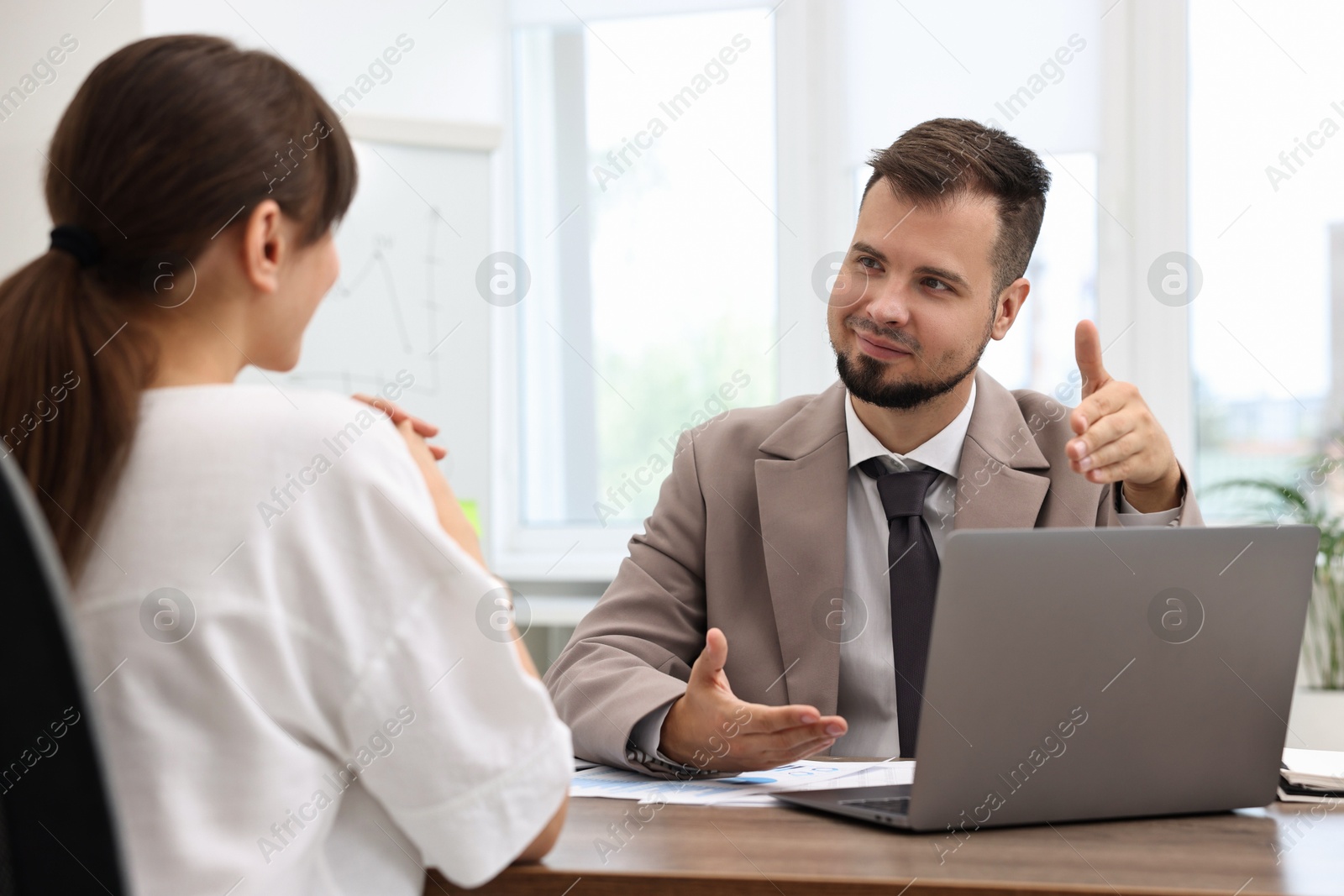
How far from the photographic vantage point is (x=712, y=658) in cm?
117

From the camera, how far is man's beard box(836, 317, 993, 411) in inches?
66.9

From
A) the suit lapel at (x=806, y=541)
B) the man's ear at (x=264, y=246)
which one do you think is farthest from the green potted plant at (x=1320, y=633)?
the man's ear at (x=264, y=246)

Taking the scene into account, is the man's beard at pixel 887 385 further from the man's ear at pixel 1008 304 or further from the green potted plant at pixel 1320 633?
the green potted plant at pixel 1320 633

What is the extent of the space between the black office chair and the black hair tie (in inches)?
12.0

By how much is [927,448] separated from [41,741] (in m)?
1.34

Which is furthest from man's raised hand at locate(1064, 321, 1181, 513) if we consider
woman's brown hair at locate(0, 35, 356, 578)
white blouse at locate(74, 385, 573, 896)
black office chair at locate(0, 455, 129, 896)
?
black office chair at locate(0, 455, 129, 896)

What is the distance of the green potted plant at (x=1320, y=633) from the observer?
2740 mm

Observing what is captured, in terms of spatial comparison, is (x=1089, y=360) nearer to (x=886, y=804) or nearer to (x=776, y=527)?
(x=776, y=527)

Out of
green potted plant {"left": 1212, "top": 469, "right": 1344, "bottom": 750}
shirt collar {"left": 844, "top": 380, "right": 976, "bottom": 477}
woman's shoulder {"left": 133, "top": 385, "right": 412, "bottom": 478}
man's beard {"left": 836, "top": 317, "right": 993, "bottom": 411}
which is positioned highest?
woman's shoulder {"left": 133, "top": 385, "right": 412, "bottom": 478}

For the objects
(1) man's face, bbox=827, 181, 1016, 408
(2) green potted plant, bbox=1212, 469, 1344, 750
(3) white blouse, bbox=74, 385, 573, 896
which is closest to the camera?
(3) white blouse, bbox=74, 385, 573, 896

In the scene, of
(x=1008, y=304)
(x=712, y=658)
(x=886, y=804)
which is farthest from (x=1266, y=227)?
(x=886, y=804)

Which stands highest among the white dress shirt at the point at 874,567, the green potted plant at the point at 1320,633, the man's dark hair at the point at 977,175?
the man's dark hair at the point at 977,175

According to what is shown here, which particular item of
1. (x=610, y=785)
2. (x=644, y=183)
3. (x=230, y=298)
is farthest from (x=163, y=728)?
(x=644, y=183)

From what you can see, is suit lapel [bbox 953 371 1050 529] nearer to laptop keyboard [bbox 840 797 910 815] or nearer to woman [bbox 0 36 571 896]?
laptop keyboard [bbox 840 797 910 815]
